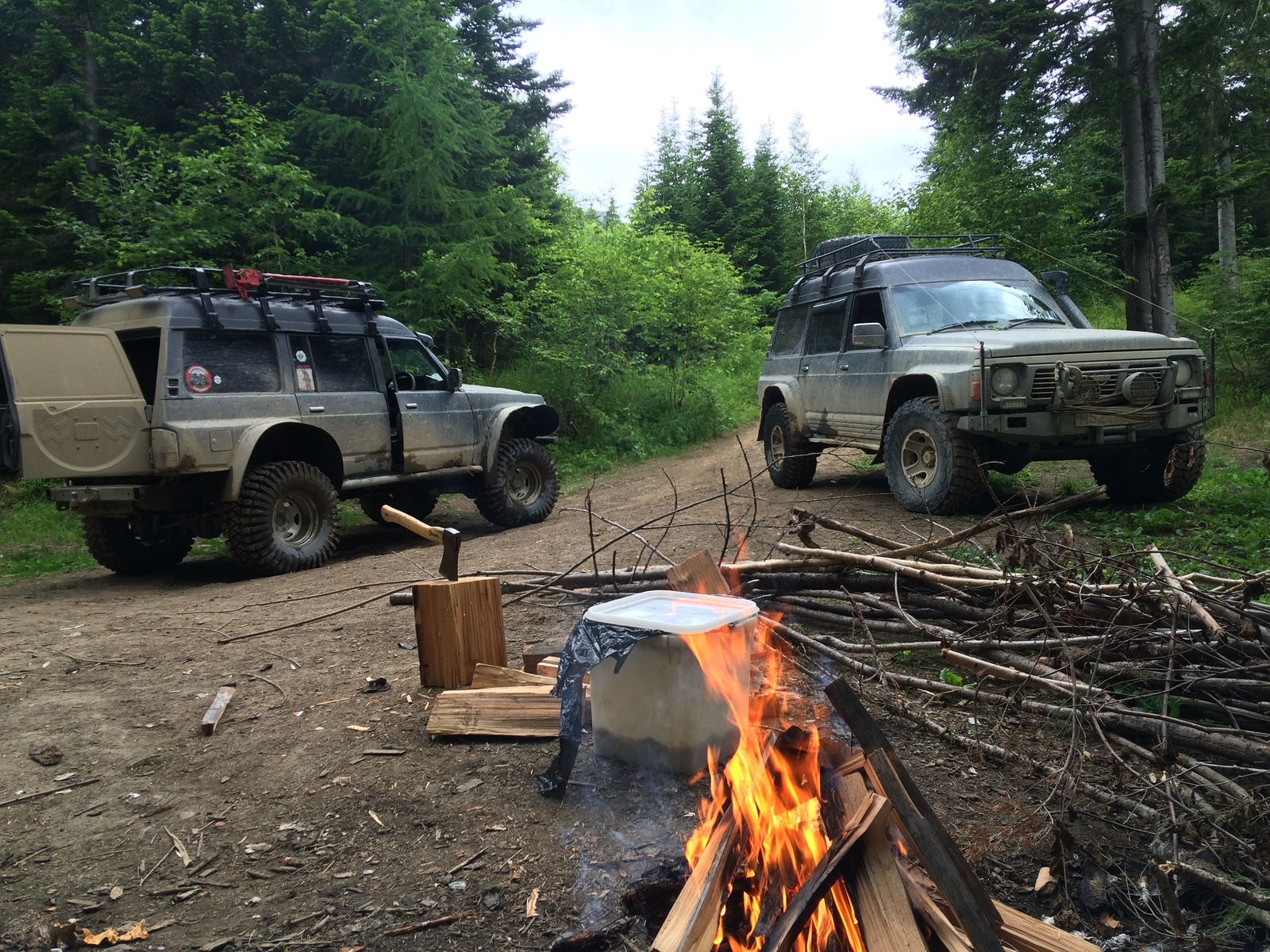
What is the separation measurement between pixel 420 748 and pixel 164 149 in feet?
44.9

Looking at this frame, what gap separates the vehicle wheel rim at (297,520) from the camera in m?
7.54

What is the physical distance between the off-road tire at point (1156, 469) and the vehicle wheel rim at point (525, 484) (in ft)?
A: 19.8

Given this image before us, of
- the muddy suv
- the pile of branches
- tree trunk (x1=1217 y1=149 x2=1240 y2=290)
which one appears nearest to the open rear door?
the pile of branches

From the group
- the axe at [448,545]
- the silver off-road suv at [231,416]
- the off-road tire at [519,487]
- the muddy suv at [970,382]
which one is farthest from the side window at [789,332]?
the axe at [448,545]

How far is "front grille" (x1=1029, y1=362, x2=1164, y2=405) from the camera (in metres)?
6.42

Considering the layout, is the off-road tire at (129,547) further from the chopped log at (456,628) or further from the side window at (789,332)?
the side window at (789,332)

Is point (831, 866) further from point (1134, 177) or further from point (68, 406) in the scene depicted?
point (1134, 177)

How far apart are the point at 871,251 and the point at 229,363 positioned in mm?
6788

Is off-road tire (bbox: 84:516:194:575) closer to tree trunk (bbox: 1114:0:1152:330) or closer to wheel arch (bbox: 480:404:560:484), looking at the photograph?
wheel arch (bbox: 480:404:560:484)

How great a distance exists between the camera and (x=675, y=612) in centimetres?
292

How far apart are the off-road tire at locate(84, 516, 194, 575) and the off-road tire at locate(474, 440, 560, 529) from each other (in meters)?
3.14

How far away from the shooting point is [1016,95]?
12719 mm

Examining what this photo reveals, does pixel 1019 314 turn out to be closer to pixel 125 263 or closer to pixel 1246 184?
pixel 1246 184

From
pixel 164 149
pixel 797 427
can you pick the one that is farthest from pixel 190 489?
pixel 164 149
